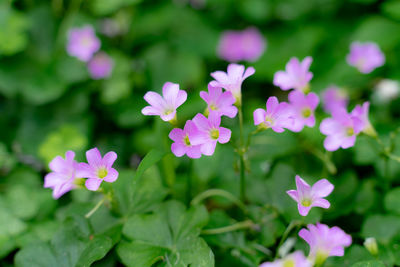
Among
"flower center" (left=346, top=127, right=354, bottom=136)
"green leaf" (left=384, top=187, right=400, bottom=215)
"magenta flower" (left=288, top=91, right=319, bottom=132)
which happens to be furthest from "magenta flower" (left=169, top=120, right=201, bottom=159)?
"green leaf" (left=384, top=187, right=400, bottom=215)

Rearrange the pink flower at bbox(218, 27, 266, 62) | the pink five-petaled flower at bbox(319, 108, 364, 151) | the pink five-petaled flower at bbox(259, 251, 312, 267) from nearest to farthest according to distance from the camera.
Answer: the pink five-petaled flower at bbox(259, 251, 312, 267) → the pink five-petaled flower at bbox(319, 108, 364, 151) → the pink flower at bbox(218, 27, 266, 62)

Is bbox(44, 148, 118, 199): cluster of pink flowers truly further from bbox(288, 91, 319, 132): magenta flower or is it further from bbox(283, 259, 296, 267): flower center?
bbox(288, 91, 319, 132): magenta flower

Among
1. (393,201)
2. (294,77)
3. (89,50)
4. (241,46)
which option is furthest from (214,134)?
(241,46)

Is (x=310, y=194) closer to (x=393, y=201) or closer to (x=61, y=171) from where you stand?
(x=393, y=201)

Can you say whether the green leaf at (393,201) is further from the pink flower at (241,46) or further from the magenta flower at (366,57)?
the pink flower at (241,46)

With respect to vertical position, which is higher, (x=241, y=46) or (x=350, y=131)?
(x=350, y=131)

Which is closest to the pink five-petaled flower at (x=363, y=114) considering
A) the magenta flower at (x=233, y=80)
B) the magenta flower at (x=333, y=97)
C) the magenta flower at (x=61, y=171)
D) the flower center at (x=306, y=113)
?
the flower center at (x=306, y=113)

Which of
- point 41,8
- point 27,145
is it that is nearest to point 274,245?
point 27,145
